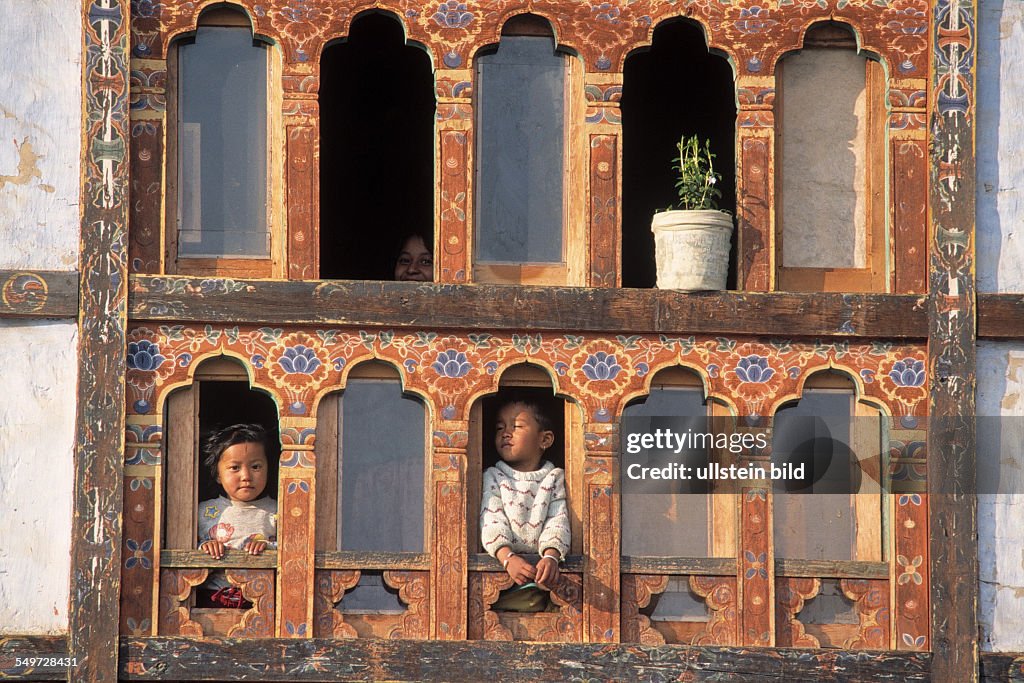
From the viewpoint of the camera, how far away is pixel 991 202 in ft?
40.4

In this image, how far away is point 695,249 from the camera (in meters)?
12.1

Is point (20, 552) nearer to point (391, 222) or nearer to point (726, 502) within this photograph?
point (726, 502)

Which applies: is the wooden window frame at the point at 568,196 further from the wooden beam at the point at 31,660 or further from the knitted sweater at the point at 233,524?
the wooden beam at the point at 31,660

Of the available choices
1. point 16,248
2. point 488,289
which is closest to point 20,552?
point 16,248

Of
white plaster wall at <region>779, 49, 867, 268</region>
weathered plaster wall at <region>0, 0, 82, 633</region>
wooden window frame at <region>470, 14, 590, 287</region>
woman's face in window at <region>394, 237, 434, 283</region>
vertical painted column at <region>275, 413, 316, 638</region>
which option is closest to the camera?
weathered plaster wall at <region>0, 0, 82, 633</region>

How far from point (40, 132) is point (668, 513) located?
4.53 m

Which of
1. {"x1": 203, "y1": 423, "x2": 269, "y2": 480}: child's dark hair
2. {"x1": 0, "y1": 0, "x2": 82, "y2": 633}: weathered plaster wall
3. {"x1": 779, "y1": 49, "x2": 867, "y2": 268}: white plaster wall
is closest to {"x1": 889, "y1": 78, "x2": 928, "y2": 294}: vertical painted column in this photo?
{"x1": 779, "y1": 49, "x2": 867, "y2": 268}: white plaster wall

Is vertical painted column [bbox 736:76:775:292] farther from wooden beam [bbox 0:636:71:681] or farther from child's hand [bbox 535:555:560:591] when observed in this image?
wooden beam [bbox 0:636:71:681]

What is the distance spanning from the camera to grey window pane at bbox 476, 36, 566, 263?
490 inches

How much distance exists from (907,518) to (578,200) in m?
2.85

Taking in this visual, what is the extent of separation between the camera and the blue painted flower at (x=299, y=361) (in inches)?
473

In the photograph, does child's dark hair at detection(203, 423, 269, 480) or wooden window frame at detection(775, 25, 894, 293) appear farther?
wooden window frame at detection(775, 25, 894, 293)

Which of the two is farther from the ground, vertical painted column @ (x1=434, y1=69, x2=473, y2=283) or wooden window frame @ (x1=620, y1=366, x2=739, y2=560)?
vertical painted column @ (x1=434, y1=69, x2=473, y2=283)

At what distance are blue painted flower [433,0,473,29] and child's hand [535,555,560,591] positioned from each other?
3392mm
